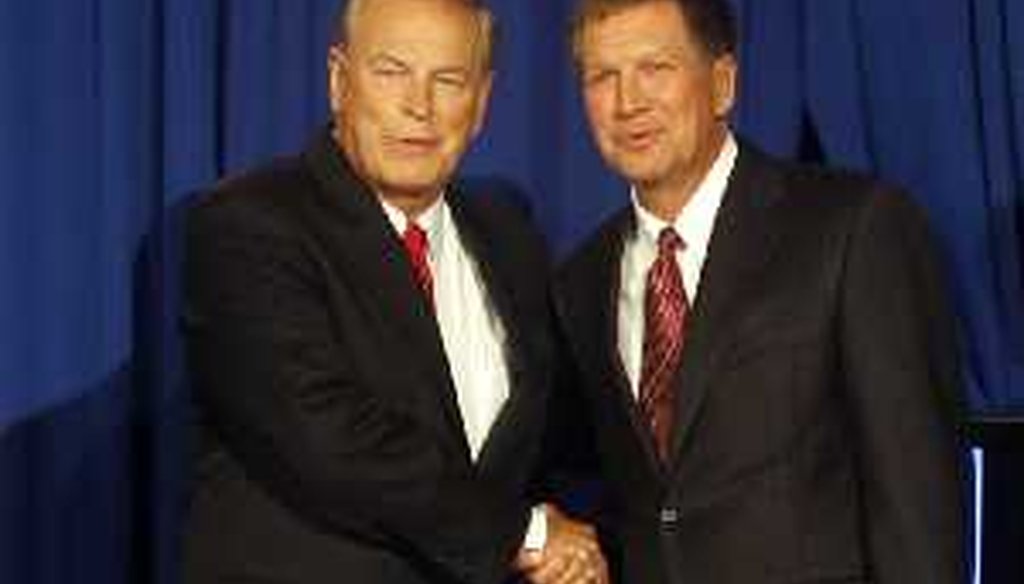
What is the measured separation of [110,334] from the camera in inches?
95.5

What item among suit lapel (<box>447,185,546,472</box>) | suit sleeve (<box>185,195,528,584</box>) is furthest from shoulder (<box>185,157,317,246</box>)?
suit lapel (<box>447,185,546,472</box>)

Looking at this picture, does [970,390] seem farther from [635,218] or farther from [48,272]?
[48,272]

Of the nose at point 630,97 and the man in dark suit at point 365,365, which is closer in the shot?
the man in dark suit at point 365,365

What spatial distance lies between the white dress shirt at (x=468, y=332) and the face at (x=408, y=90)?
2.5 inches

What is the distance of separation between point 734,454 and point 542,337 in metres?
0.33

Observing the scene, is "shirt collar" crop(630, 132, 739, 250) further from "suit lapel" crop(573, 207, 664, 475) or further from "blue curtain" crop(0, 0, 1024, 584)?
"blue curtain" crop(0, 0, 1024, 584)

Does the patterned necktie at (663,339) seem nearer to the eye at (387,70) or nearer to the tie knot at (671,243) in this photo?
the tie knot at (671,243)

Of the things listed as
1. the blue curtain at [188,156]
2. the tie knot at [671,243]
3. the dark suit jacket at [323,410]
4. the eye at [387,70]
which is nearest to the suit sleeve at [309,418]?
the dark suit jacket at [323,410]

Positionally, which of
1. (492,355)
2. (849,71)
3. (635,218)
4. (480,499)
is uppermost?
(849,71)

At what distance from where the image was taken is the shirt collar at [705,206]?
6.81ft

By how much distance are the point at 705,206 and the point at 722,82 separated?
0.15m

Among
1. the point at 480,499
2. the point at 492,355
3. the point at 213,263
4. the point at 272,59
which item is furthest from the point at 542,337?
the point at 272,59

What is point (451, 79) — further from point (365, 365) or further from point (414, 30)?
point (365, 365)

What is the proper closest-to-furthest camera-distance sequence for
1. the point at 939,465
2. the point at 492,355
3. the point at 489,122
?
1. the point at 939,465
2. the point at 492,355
3. the point at 489,122
